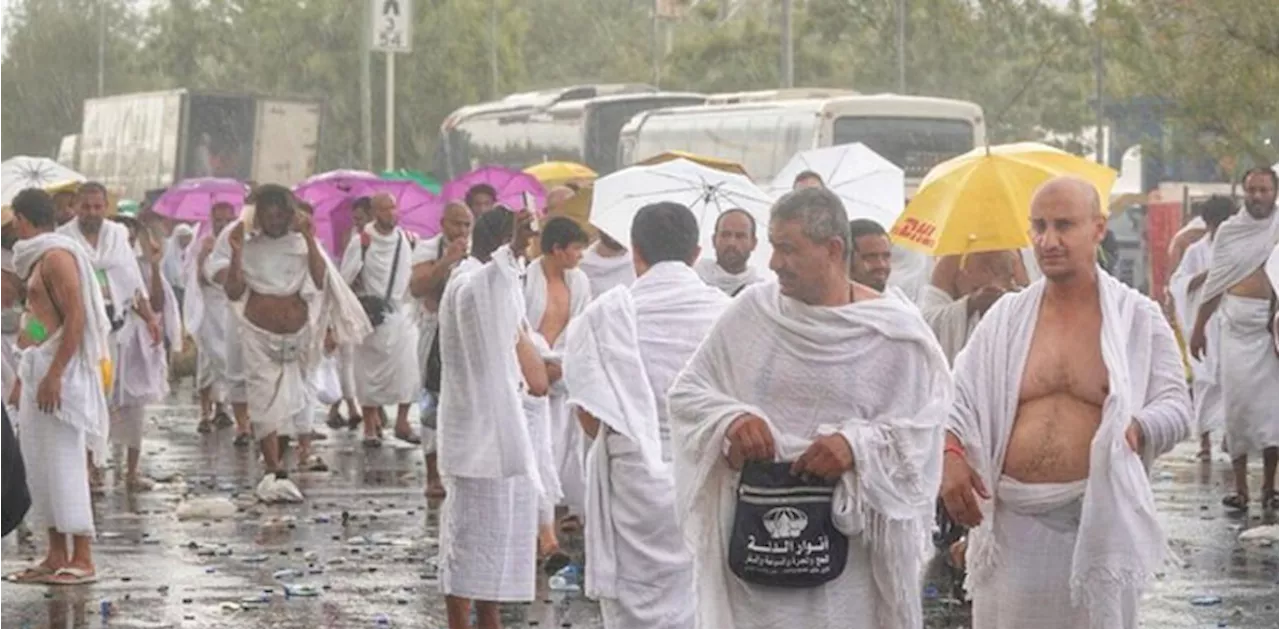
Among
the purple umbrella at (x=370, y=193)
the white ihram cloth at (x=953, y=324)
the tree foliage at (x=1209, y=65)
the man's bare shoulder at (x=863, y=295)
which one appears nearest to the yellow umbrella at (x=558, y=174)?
the tree foliage at (x=1209, y=65)

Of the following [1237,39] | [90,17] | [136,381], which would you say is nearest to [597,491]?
[136,381]

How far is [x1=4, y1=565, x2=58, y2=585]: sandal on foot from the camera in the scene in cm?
1403

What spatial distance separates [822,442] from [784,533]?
10.2 inches

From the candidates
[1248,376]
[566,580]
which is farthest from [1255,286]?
[566,580]

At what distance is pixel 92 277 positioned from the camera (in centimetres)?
1396

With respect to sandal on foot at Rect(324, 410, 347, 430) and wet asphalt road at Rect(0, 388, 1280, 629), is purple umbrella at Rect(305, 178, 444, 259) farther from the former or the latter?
wet asphalt road at Rect(0, 388, 1280, 629)

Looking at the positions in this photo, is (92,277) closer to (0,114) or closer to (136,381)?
(136,381)

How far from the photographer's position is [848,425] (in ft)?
26.1

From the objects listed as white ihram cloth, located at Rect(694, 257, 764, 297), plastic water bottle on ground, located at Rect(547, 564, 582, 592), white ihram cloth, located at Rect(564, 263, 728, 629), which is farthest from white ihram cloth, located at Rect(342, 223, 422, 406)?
white ihram cloth, located at Rect(564, 263, 728, 629)

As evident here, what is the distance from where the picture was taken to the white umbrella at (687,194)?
14.5 m

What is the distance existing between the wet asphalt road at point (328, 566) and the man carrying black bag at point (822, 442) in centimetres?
437

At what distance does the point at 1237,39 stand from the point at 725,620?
2454 cm

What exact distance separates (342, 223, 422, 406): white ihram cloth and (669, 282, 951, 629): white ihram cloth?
14.1 meters

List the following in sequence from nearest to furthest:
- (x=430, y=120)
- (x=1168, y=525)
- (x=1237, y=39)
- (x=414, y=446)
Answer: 1. (x=1168, y=525)
2. (x=414, y=446)
3. (x=1237, y=39)
4. (x=430, y=120)
